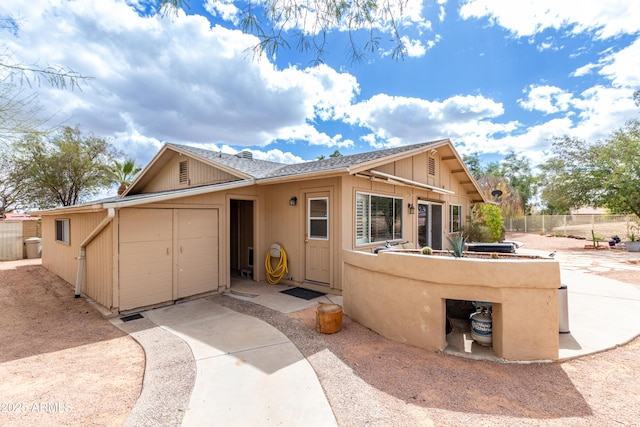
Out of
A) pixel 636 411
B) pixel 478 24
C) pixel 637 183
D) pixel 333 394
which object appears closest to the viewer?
pixel 636 411

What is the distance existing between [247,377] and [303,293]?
3342mm

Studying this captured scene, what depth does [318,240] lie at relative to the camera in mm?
6547

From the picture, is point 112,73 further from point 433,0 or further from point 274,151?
point 274,151

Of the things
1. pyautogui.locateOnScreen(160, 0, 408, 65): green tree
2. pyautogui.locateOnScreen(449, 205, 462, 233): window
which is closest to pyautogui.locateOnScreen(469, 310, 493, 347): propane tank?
pyautogui.locateOnScreen(160, 0, 408, 65): green tree

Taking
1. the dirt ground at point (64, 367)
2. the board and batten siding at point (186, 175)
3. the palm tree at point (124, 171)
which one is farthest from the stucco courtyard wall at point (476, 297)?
the palm tree at point (124, 171)

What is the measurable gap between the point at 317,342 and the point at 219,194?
4194 mm

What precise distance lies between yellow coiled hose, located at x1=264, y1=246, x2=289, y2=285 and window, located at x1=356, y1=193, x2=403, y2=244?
1.94 meters

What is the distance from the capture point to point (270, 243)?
7.48 m

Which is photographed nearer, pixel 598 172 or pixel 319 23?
pixel 319 23

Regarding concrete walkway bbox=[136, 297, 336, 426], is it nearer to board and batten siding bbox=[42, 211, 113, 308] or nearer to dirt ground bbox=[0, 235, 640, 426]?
dirt ground bbox=[0, 235, 640, 426]

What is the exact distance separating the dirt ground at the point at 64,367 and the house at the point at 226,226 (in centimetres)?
72

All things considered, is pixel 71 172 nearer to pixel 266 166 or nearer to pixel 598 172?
pixel 266 166

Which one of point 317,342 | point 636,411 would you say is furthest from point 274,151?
point 636,411

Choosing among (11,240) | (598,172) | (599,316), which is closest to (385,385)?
(599,316)
